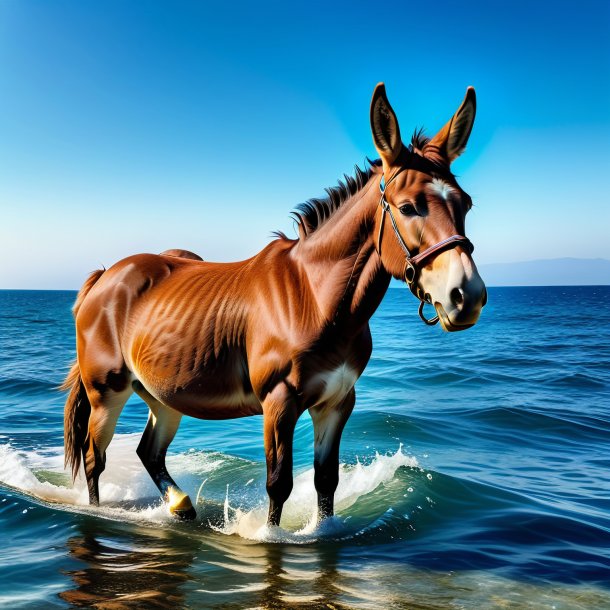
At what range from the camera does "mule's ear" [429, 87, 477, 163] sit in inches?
148

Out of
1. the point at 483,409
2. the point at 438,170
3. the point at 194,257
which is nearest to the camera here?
the point at 438,170

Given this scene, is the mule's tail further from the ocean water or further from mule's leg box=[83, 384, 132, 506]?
the ocean water

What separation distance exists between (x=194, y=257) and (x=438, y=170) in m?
3.23

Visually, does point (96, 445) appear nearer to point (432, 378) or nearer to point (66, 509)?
point (66, 509)

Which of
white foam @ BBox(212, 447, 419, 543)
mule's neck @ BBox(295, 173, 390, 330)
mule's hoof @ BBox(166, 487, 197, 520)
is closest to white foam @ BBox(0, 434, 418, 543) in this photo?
white foam @ BBox(212, 447, 419, 543)

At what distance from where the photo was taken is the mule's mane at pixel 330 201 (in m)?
4.19

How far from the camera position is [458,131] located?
385 centimetres

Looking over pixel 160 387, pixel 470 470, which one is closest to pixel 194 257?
pixel 160 387

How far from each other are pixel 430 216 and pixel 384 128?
0.62m

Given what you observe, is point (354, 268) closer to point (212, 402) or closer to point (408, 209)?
point (408, 209)

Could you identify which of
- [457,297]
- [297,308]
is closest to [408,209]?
[457,297]

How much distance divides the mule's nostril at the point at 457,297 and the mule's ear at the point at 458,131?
1.05 m

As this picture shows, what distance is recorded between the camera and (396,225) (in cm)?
368

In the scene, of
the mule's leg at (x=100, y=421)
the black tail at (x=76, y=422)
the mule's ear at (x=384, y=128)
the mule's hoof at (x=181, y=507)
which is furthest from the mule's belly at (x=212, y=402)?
the mule's ear at (x=384, y=128)
